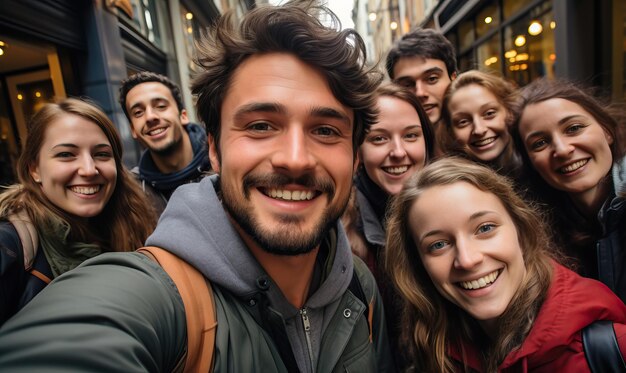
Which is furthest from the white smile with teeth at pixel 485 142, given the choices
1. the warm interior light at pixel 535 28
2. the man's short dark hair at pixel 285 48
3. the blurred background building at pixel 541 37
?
the warm interior light at pixel 535 28

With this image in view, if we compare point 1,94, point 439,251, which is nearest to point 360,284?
point 439,251

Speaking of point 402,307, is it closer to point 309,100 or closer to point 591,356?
point 591,356

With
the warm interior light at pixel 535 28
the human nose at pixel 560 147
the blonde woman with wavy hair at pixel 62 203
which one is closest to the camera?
the blonde woman with wavy hair at pixel 62 203

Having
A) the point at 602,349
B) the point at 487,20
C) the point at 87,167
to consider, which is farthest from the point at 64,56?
the point at 487,20

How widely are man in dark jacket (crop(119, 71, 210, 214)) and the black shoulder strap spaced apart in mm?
3583

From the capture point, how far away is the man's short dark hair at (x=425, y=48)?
3.69 metres

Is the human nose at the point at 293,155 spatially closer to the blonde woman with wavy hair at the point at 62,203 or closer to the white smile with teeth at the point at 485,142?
the blonde woman with wavy hair at the point at 62,203

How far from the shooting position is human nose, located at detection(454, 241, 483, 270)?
1.70m

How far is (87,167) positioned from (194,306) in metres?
1.85

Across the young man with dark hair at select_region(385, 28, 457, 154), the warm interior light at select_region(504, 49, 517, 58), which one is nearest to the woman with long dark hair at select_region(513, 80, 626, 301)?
the young man with dark hair at select_region(385, 28, 457, 154)

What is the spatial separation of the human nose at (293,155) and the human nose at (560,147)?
1766mm

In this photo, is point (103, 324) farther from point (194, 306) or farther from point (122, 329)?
point (194, 306)

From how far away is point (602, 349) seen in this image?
1412 millimetres

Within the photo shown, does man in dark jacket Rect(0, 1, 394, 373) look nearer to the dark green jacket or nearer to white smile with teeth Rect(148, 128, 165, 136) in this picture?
the dark green jacket
